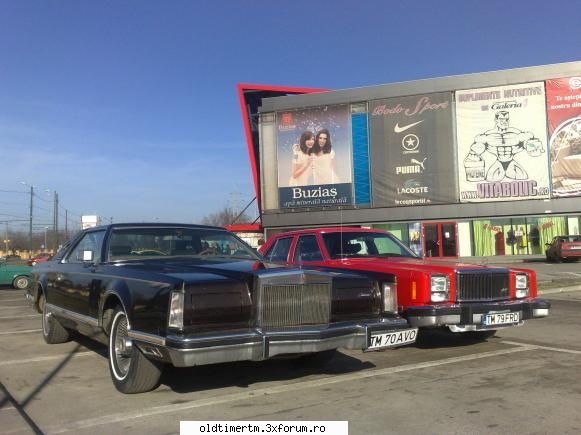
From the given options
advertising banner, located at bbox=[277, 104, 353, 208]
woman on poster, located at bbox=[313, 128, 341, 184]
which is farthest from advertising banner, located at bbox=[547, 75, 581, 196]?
woman on poster, located at bbox=[313, 128, 341, 184]

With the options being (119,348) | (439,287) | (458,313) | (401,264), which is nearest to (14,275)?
(119,348)

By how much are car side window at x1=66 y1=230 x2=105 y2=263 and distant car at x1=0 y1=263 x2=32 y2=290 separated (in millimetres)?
16029

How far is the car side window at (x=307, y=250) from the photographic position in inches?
313

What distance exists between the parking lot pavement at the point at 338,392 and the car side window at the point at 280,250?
80.5 inches

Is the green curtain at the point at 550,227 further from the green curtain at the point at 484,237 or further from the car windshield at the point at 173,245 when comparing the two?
the car windshield at the point at 173,245

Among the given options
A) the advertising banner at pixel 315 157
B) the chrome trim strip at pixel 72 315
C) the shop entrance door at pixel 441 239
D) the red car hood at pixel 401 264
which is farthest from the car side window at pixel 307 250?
the shop entrance door at pixel 441 239

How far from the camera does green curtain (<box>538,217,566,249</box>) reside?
3494cm

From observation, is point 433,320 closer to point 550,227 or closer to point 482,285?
point 482,285

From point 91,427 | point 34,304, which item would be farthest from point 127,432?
point 34,304

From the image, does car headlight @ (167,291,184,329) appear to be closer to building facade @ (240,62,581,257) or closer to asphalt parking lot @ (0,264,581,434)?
asphalt parking lot @ (0,264,581,434)

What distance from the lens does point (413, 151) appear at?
3431cm

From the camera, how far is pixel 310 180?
35.9 m

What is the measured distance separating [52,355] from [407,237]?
29.9 m

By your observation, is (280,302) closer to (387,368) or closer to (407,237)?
(387,368)
